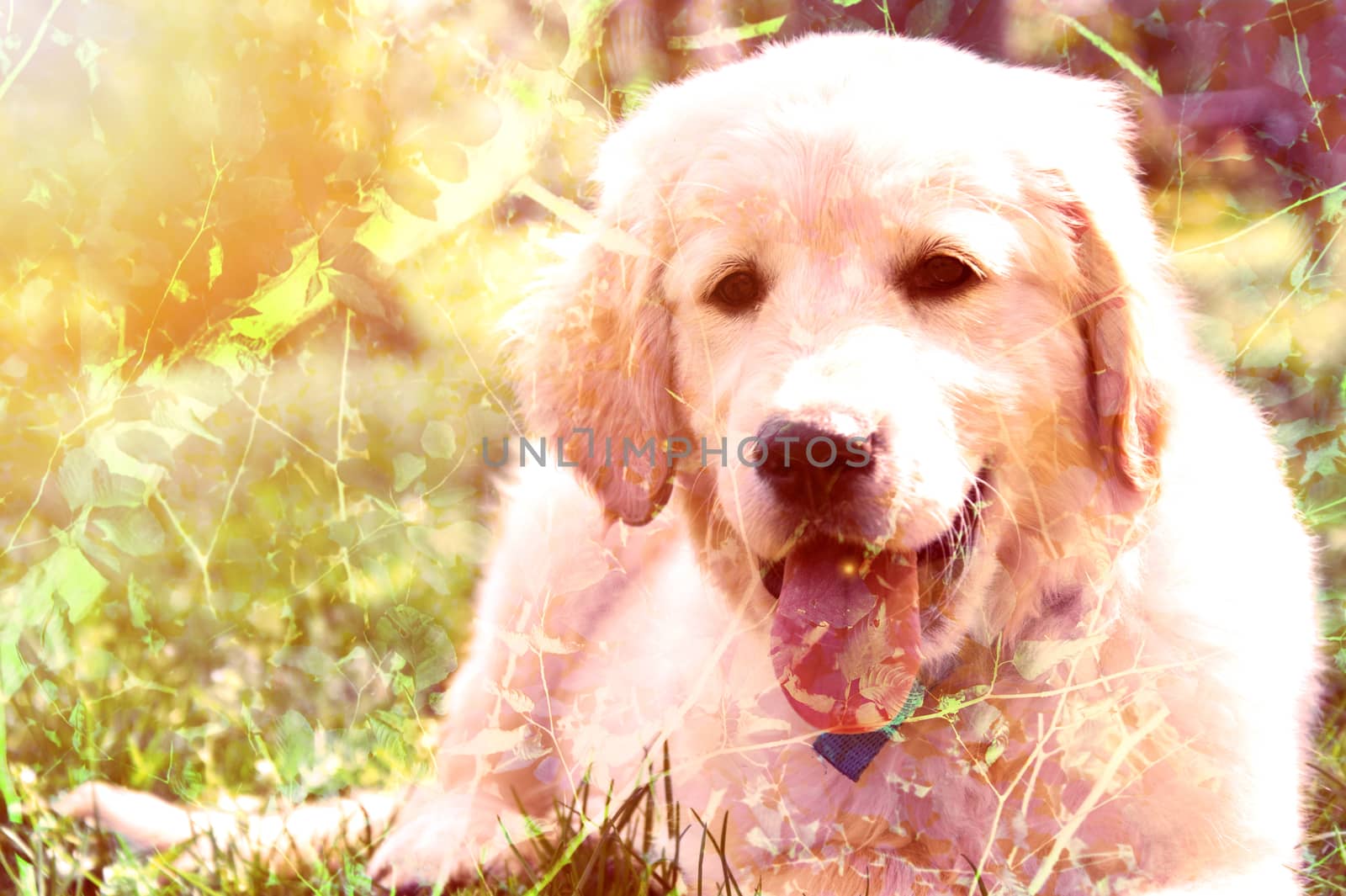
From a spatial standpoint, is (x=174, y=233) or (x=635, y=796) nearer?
(x=635, y=796)

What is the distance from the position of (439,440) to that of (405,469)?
0.35ft

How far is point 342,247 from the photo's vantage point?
7.79 ft

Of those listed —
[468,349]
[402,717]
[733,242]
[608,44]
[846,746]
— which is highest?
[608,44]

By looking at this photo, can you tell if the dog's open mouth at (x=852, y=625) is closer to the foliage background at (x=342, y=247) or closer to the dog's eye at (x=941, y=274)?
the dog's eye at (x=941, y=274)

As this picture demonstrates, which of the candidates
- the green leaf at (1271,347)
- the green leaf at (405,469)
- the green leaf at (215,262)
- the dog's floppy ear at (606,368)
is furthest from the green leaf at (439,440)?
the green leaf at (1271,347)

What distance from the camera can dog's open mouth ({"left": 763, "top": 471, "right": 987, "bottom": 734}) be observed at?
1.83 metres

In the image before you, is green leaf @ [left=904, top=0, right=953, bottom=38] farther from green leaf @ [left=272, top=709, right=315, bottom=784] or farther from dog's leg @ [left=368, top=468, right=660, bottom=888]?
green leaf @ [left=272, top=709, right=315, bottom=784]

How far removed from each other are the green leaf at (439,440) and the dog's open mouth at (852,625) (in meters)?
1.01

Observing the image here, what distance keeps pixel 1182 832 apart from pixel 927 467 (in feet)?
2.63

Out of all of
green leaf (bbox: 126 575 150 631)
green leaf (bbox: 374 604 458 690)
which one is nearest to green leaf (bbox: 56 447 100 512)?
green leaf (bbox: 126 575 150 631)

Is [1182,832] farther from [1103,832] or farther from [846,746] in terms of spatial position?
[846,746]

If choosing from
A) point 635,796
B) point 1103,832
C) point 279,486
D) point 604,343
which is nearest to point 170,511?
point 279,486

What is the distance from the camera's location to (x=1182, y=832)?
1.83 meters

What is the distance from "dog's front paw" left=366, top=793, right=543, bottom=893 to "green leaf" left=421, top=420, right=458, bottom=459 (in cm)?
79
